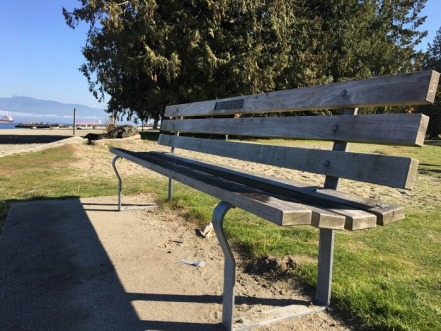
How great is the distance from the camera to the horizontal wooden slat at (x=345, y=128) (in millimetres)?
1638

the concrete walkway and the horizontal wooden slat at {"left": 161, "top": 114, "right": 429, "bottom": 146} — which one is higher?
the horizontal wooden slat at {"left": 161, "top": 114, "right": 429, "bottom": 146}

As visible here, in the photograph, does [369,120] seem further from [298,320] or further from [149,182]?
[149,182]

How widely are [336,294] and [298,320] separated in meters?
0.33

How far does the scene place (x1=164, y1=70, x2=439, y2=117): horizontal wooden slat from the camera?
1636 mm

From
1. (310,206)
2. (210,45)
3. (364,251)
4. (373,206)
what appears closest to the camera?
(310,206)

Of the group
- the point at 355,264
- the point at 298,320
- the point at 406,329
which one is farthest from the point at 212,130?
the point at 406,329

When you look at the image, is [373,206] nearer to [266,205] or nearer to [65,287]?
[266,205]

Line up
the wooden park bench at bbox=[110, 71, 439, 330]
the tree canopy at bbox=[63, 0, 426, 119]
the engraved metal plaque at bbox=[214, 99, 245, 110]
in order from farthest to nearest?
the tree canopy at bbox=[63, 0, 426, 119] → the engraved metal plaque at bbox=[214, 99, 245, 110] → the wooden park bench at bbox=[110, 71, 439, 330]

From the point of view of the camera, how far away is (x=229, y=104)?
3.38m

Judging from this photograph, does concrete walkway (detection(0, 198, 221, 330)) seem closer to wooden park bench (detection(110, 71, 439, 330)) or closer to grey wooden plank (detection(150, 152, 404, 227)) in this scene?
wooden park bench (detection(110, 71, 439, 330))

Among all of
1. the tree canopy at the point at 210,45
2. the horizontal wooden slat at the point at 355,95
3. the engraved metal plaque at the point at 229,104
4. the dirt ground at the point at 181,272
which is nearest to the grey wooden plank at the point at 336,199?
the horizontal wooden slat at the point at 355,95

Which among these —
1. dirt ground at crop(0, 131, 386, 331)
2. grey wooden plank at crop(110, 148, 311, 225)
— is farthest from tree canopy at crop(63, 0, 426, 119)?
grey wooden plank at crop(110, 148, 311, 225)

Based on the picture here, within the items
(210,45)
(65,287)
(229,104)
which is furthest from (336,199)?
(210,45)

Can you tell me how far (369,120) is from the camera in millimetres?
1872
